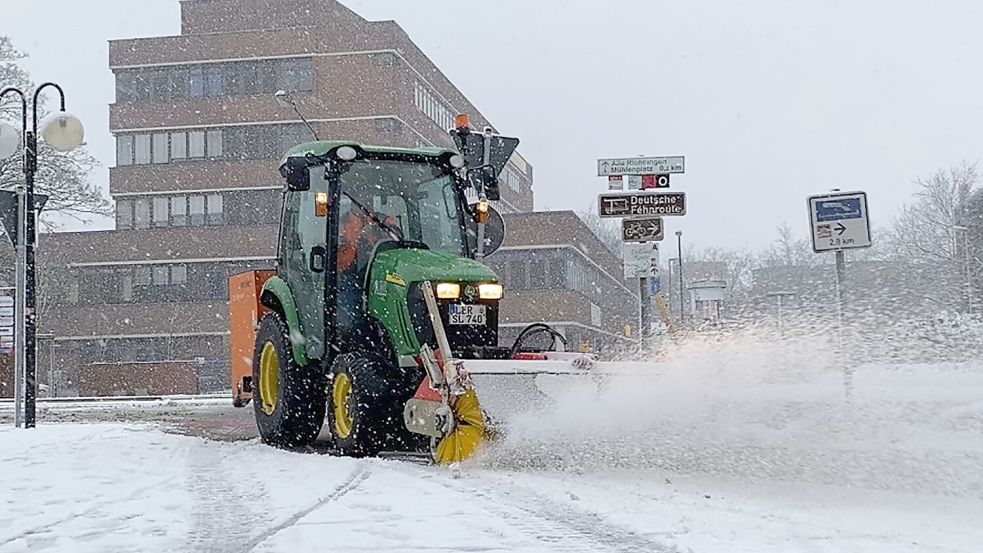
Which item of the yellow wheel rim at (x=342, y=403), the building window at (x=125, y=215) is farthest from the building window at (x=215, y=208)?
the yellow wheel rim at (x=342, y=403)

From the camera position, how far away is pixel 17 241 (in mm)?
14570

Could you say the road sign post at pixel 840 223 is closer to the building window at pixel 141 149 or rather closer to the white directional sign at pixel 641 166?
the white directional sign at pixel 641 166

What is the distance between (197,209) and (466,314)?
42.4 meters

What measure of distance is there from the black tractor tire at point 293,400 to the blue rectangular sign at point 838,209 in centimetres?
472

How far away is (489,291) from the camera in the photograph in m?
9.59

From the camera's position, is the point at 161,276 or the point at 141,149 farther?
the point at 141,149

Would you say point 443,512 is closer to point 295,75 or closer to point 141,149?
point 295,75

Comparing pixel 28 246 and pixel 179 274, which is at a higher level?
pixel 179 274

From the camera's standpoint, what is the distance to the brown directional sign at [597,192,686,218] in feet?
48.4

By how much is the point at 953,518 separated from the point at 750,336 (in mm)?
3222

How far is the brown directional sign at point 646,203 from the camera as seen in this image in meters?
14.7

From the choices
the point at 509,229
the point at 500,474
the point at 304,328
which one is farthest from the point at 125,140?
the point at 500,474

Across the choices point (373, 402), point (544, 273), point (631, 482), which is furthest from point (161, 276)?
point (631, 482)

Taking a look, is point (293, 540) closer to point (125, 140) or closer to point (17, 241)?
point (17, 241)
